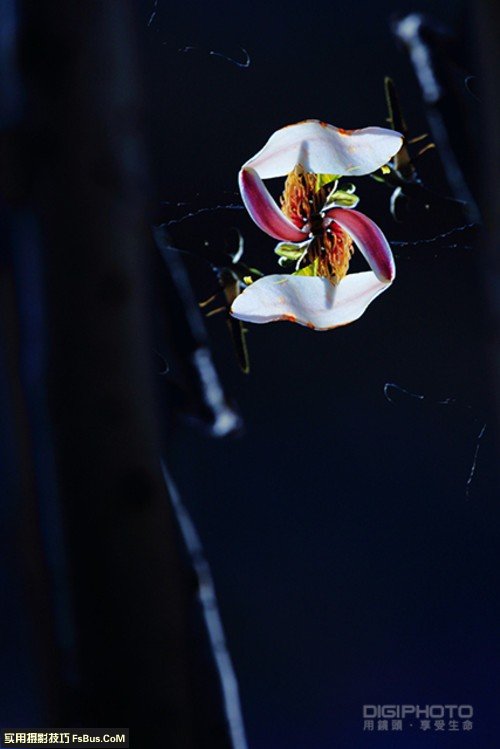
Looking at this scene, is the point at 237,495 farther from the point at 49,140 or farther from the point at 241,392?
the point at 49,140

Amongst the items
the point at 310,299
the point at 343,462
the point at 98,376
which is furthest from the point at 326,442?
the point at 98,376

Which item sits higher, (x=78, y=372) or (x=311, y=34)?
(x=311, y=34)

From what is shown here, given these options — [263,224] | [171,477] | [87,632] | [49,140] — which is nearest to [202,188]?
[263,224]

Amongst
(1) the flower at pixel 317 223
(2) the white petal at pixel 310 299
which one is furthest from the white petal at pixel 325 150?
(2) the white petal at pixel 310 299

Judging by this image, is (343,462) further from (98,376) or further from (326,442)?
(98,376)

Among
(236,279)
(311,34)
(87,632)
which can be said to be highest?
(311,34)

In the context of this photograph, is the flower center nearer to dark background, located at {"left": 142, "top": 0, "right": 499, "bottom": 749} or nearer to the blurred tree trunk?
dark background, located at {"left": 142, "top": 0, "right": 499, "bottom": 749}
